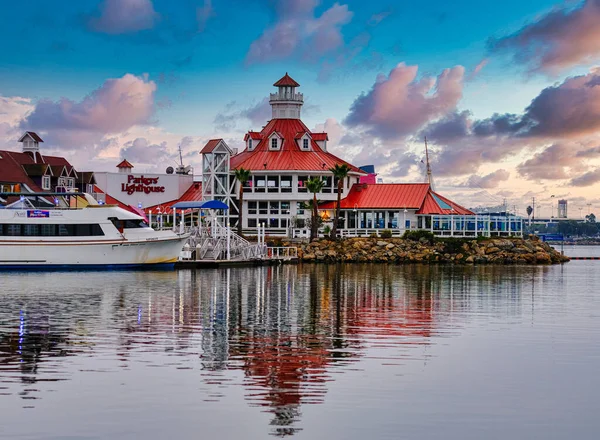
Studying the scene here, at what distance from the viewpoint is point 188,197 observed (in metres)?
93.0

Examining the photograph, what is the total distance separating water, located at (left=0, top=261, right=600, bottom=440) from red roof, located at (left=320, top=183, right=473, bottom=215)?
44809 mm

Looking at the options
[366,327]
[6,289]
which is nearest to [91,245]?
[6,289]

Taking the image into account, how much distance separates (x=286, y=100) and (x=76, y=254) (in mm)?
41290

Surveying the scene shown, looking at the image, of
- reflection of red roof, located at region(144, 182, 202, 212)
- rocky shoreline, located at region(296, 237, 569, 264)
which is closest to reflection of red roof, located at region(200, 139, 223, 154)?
reflection of red roof, located at region(144, 182, 202, 212)

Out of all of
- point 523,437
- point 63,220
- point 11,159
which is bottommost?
point 523,437

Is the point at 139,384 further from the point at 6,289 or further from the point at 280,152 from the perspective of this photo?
the point at 280,152

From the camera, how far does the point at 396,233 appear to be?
8575cm

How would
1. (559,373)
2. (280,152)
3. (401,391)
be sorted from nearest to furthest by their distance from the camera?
(401,391) → (559,373) → (280,152)

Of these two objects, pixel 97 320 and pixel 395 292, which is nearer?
pixel 97 320

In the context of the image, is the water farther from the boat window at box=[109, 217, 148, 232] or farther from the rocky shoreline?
the rocky shoreline

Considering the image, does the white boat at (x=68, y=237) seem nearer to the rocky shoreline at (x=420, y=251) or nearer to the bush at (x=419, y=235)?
the rocky shoreline at (x=420, y=251)

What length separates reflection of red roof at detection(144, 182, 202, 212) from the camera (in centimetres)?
9144

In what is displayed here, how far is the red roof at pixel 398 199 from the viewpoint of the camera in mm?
86375

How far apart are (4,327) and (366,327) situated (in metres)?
11.5
